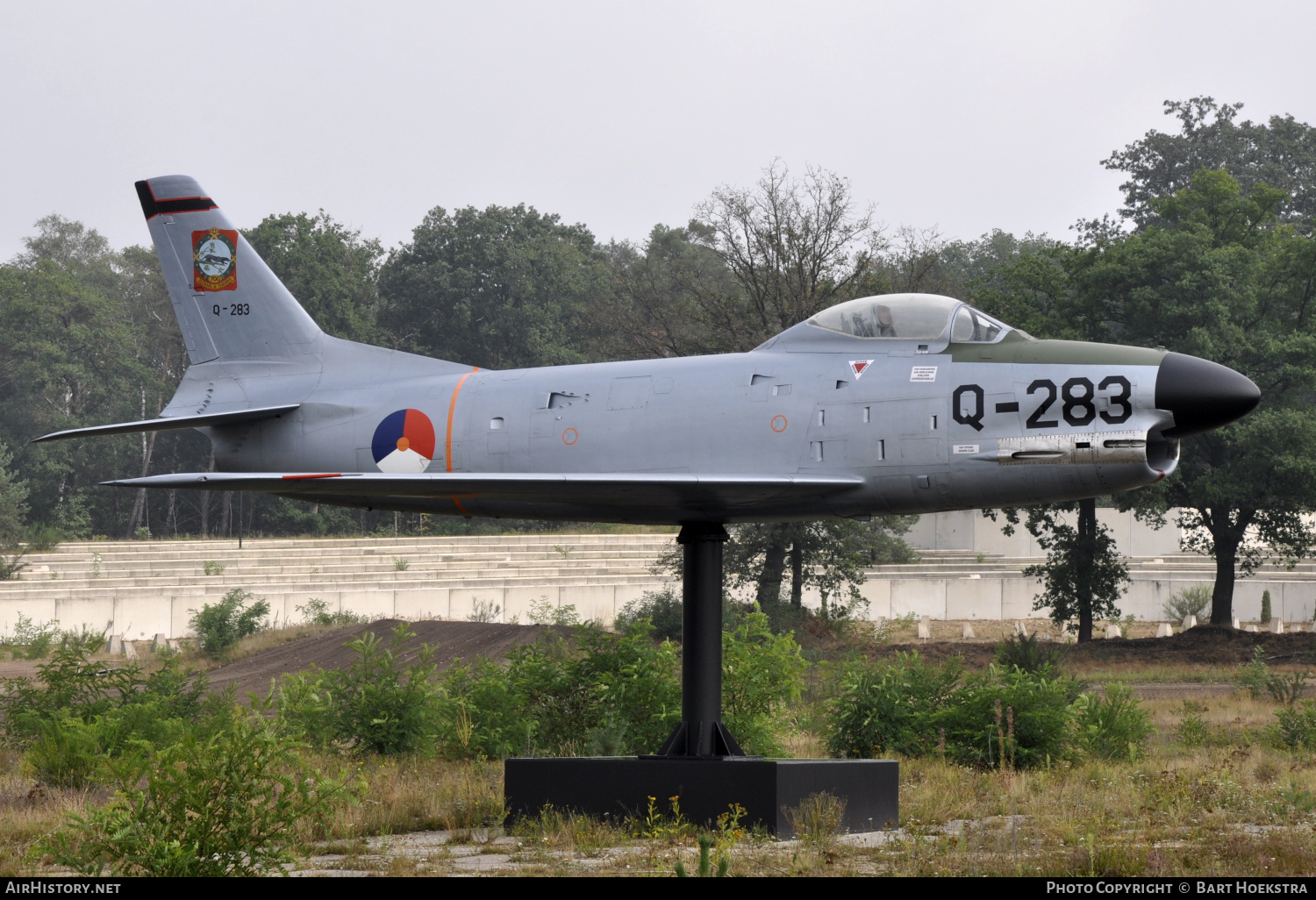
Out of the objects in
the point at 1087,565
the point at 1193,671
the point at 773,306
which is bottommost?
the point at 1193,671

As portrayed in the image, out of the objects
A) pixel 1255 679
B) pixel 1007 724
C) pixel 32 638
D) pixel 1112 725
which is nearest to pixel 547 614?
pixel 32 638

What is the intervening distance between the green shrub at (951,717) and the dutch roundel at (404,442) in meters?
6.97

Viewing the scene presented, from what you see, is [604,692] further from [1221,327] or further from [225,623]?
[1221,327]

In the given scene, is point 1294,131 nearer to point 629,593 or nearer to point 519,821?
point 629,593

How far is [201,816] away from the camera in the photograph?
26.2ft

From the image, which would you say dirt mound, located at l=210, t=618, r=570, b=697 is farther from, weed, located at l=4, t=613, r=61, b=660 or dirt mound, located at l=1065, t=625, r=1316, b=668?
dirt mound, located at l=1065, t=625, r=1316, b=668

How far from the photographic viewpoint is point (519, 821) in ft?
34.7

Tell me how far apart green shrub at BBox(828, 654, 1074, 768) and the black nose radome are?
6071 mm

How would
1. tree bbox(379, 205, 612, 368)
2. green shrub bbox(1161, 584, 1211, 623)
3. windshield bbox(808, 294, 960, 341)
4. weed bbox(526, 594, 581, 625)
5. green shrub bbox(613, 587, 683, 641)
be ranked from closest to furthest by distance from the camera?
windshield bbox(808, 294, 960, 341), green shrub bbox(613, 587, 683, 641), weed bbox(526, 594, 581, 625), green shrub bbox(1161, 584, 1211, 623), tree bbox(379, 205, 612, 368)

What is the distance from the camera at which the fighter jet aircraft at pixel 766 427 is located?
9195 millimetres

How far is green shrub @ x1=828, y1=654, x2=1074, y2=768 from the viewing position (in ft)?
48.0

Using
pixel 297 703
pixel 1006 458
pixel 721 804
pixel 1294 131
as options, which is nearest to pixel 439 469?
pixel 297 703

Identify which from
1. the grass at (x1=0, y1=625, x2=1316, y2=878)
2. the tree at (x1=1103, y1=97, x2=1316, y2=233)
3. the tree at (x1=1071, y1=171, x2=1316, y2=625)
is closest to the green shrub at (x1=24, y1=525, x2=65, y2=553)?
the grass at (x1=0, y1=625, x2=1316, y2=878)

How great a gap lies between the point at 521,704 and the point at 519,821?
4.40 meters
